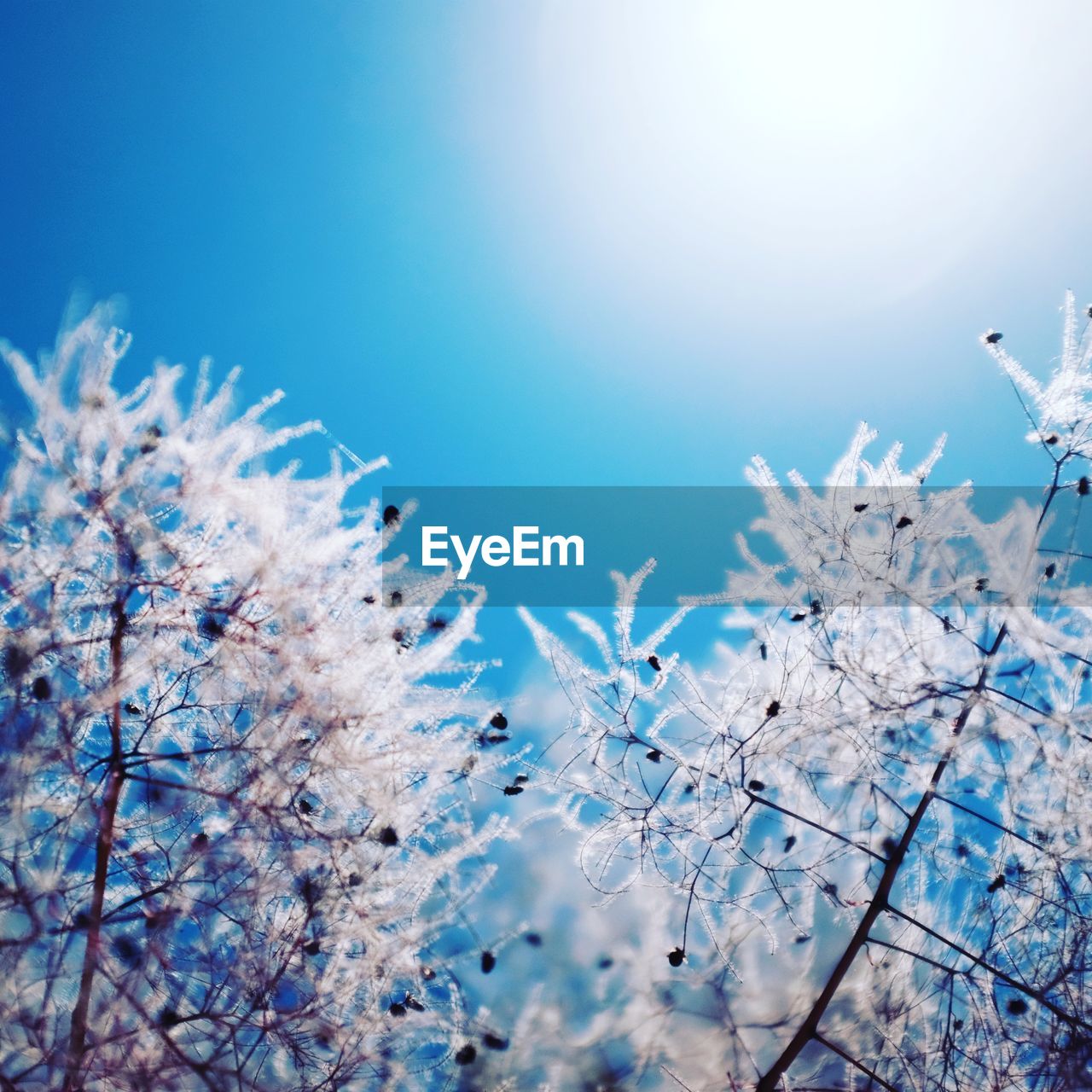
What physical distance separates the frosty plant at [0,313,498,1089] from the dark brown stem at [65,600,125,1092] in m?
0.01

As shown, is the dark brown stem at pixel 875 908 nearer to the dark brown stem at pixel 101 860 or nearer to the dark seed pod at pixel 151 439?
the dark brown stem at pixel 101 860

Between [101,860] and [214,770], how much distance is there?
0.62 metres

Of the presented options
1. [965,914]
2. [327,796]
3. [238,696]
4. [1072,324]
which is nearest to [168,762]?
[238,696]

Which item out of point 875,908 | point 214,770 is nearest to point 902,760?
point 875,908

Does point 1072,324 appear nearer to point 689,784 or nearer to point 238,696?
point 689,784

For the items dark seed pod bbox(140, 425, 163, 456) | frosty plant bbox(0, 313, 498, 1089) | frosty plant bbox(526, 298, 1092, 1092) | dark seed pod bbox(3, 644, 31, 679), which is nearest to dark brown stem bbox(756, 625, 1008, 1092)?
frosty plant bbox(526, 298, 1092, 1092)

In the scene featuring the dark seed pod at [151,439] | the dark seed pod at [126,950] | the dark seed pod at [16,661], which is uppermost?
the dark seed pod at [151,439]

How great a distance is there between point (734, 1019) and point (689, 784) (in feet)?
6.05

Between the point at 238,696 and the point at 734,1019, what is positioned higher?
the point at 238,696

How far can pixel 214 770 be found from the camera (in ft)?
12.9

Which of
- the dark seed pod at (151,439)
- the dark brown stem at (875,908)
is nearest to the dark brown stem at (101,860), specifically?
the dark seed pod at (151,439)

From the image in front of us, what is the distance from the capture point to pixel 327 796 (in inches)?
163

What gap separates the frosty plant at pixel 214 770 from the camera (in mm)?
3584

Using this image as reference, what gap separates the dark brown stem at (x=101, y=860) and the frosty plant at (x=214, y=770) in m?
0.01
